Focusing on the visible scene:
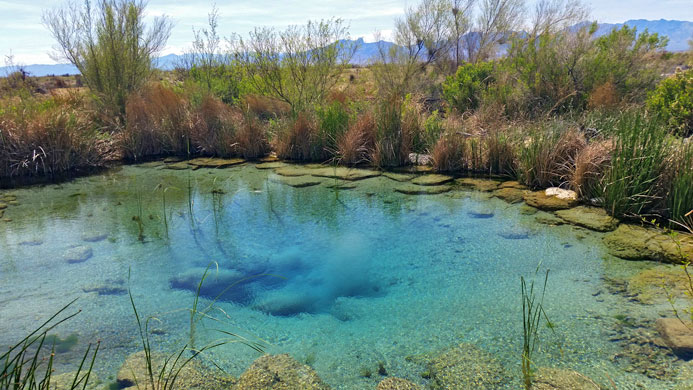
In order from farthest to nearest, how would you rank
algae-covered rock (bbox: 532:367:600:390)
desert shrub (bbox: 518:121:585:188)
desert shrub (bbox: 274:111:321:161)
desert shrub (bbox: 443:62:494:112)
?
1. desert shrub (bbox: 443:62:494:112)
2. desert shrub (bbox: 274:111:321:161)
3. desert shrub (bbox: 518:121:585:188)
4. algae-covered rock (bbox: 532:367:600:390)

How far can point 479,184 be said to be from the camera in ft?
21.1

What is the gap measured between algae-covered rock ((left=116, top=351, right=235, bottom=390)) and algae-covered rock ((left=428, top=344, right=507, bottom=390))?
1.22 metres

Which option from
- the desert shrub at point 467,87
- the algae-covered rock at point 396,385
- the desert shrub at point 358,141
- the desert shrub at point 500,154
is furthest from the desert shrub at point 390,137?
the algae-covered rock at point 396,385

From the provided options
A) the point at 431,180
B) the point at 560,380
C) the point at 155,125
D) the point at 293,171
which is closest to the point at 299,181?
the point at 293,171

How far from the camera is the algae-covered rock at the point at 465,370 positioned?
242 cm

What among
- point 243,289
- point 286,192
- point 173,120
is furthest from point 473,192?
point 173,120

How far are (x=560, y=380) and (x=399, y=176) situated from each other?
4.85m

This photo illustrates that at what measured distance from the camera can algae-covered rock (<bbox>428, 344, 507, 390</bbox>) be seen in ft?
7.95

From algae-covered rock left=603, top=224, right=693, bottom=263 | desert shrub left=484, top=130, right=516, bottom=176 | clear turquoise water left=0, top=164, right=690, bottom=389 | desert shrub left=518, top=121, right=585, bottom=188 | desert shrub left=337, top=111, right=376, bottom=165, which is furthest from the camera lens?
desert shrub left=337, top=111, right=376, bottom=165

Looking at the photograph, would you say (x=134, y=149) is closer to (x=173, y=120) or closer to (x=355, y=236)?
(x=173, y=120)

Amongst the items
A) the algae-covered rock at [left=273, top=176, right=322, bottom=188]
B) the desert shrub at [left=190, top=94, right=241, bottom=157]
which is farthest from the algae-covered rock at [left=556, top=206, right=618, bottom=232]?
the desert shrub at [left=190, top=94, right=241, bottom=157]

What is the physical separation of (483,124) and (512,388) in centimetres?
614

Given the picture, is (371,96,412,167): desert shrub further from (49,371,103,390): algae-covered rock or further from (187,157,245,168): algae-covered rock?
(49,371,103,390): algae-covered rock

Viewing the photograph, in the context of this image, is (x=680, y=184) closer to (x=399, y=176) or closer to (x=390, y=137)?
(x=399, y=176)
